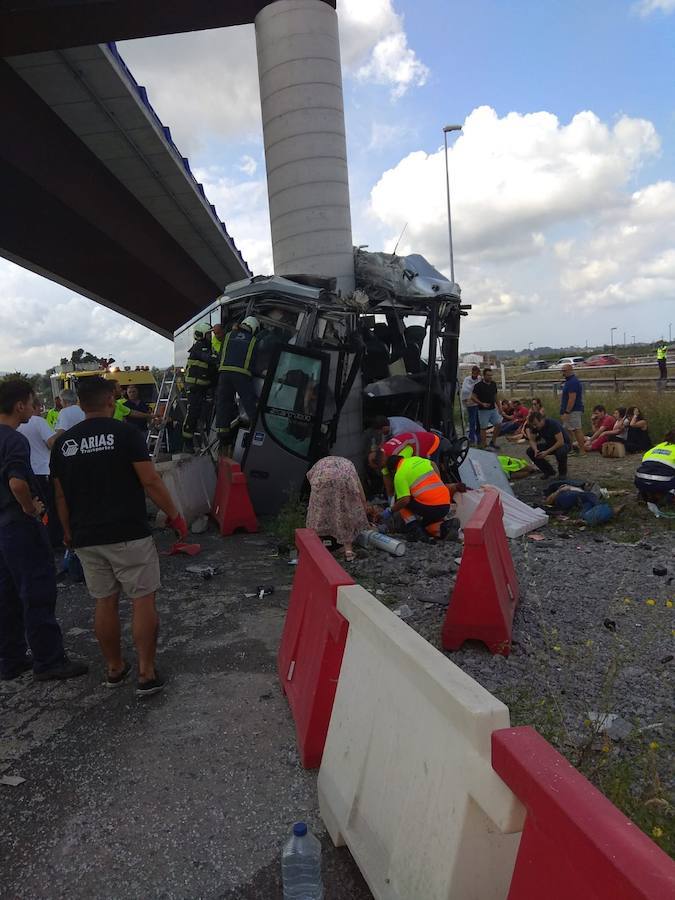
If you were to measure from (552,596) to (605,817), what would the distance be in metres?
3.90

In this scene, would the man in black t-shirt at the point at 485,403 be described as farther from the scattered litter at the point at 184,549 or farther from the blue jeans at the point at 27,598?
the blue jeans at the point at 27,598

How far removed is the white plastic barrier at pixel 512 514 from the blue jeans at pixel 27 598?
440 cm

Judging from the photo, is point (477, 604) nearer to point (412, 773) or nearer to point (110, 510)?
point (412, 773)

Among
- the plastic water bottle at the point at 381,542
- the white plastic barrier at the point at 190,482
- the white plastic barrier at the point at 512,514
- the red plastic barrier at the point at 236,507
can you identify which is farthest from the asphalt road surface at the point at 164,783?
the white plastic barrier at the point at 190,482

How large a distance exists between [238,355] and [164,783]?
224 inches

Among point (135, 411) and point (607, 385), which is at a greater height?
point (135, 411)

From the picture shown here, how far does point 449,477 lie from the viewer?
870cm

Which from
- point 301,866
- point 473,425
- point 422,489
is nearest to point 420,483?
point 422,489

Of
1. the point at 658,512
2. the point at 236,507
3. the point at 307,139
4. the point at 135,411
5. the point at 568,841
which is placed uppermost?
the point at 307,139

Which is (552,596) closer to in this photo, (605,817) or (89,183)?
(605,817)

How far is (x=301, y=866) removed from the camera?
2.18 m

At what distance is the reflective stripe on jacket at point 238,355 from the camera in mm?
7891

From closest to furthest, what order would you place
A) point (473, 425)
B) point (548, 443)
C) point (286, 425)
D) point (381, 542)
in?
point (381, 542) → point (286, 425) → point (548, 443) → point (473, 425)

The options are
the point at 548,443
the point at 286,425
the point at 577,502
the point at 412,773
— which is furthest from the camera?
the point at 548,443
